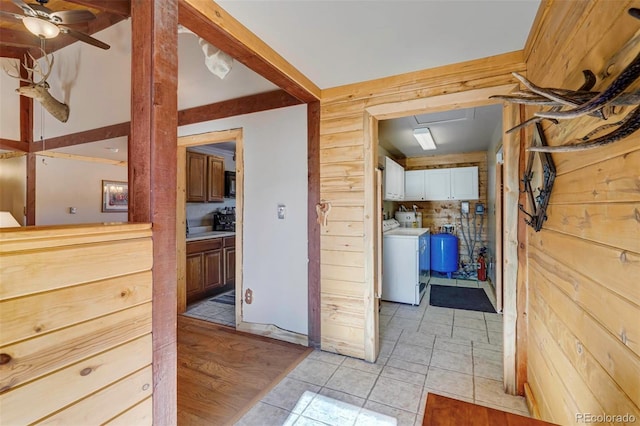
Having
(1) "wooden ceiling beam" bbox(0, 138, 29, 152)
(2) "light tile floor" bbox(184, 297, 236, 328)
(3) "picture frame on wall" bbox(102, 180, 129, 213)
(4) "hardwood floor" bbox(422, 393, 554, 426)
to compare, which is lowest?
(2) "light tile floor" bbox(184, 297, 236, 328)

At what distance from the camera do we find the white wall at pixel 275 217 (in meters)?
2.84

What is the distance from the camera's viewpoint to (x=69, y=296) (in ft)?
3.09

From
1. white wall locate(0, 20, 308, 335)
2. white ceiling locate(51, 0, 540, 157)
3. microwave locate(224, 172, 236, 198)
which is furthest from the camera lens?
microwave locate(224, 172, 236, 198)

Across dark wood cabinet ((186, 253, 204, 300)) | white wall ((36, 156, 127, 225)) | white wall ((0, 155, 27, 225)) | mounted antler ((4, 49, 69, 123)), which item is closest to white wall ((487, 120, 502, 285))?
dark wood cabinet ((186, 253, 204, 300))

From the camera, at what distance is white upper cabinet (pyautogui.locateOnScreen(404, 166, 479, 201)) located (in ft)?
18.1

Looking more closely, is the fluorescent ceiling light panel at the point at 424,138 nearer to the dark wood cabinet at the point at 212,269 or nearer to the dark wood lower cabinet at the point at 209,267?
the dark wood lower cabinet at the point at 209,267

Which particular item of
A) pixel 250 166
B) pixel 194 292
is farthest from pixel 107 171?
pixel 250 166

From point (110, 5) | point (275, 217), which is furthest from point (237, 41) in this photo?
point (275, 217)

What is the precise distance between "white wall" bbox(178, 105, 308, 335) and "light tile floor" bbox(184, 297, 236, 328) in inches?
18.7

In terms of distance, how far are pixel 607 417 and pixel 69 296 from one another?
5.73ft

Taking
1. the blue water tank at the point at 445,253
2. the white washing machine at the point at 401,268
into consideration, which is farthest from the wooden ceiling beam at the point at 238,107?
the blue water tank at the point at 445,253

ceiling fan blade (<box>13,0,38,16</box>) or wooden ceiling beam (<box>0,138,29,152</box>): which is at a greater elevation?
ceiling fan blade (<box>13,0,38,16</box>)

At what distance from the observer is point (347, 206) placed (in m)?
2.57

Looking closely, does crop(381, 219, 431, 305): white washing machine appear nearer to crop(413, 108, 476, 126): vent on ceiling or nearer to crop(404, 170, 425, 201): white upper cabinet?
crop(413, 108, 476, 126): vent on ceiling
